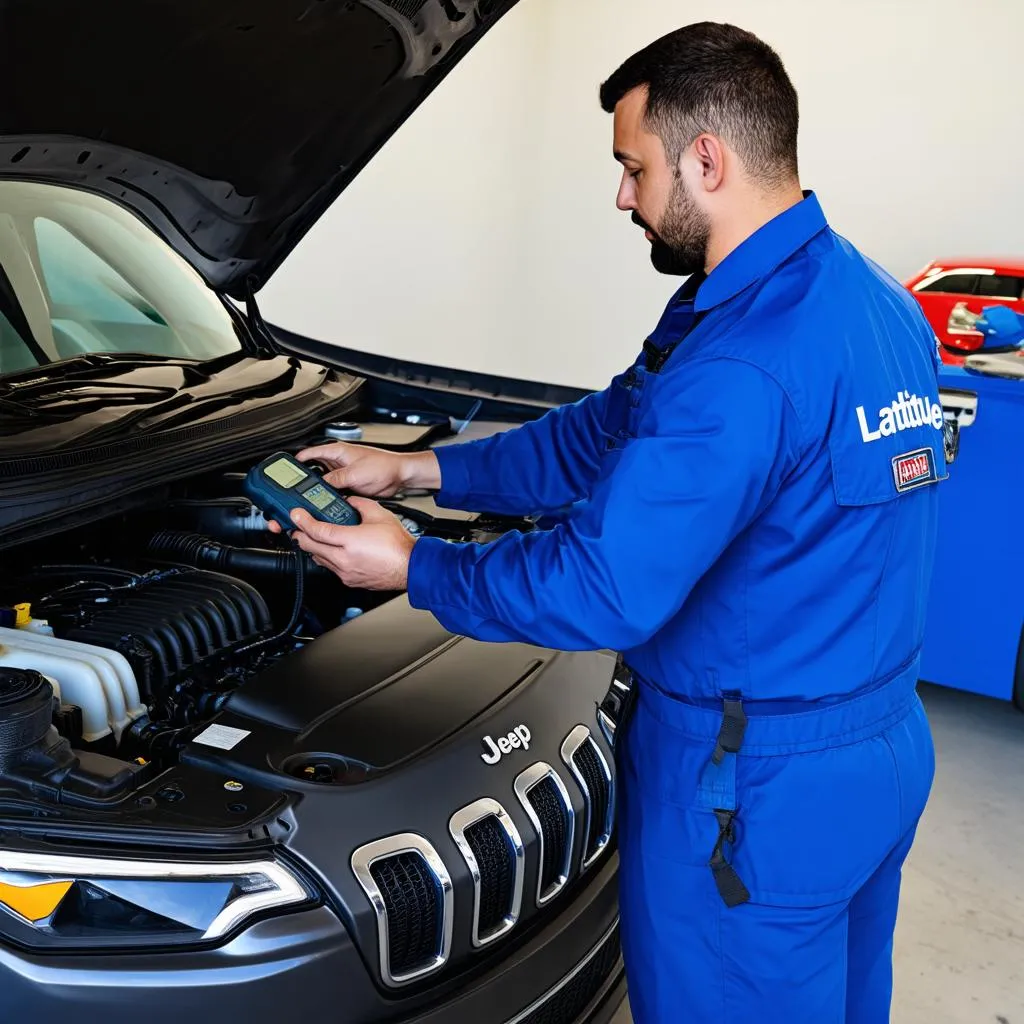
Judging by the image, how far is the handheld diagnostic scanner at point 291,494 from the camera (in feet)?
4.62

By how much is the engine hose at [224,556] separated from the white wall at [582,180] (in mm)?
3471

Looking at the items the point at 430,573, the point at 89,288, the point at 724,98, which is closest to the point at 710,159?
the point at 724,98

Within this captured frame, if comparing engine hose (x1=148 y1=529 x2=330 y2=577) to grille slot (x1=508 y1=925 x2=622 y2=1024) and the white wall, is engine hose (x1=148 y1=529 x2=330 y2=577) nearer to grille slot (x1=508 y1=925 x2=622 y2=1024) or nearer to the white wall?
grille slot (x1=508 y1=925 x2=622 y2=1024)

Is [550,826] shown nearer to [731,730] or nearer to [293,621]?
[731,730]

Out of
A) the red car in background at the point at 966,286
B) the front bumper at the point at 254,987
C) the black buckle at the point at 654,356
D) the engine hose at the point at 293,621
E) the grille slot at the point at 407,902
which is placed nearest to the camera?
the front bumper at the point at 254,987

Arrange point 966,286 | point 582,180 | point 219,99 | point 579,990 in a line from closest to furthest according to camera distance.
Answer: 1. point 579,990
2. point 219,99
3. point 966,286
4. point 582,180

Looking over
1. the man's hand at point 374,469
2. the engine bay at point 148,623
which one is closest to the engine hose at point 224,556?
the engine bay at point 148,623

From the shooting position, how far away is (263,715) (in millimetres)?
1329

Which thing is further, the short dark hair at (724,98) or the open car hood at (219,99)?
the open car hood at (219,99)

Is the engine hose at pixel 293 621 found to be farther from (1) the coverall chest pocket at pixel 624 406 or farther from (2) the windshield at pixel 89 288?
(2) the windshield at pixel 89 288

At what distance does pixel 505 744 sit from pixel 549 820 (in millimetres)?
109

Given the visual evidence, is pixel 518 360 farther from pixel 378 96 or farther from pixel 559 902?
pixel 559 902

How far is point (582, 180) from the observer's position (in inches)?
279

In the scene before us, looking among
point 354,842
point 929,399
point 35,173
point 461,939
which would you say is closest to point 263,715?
point 354,842
